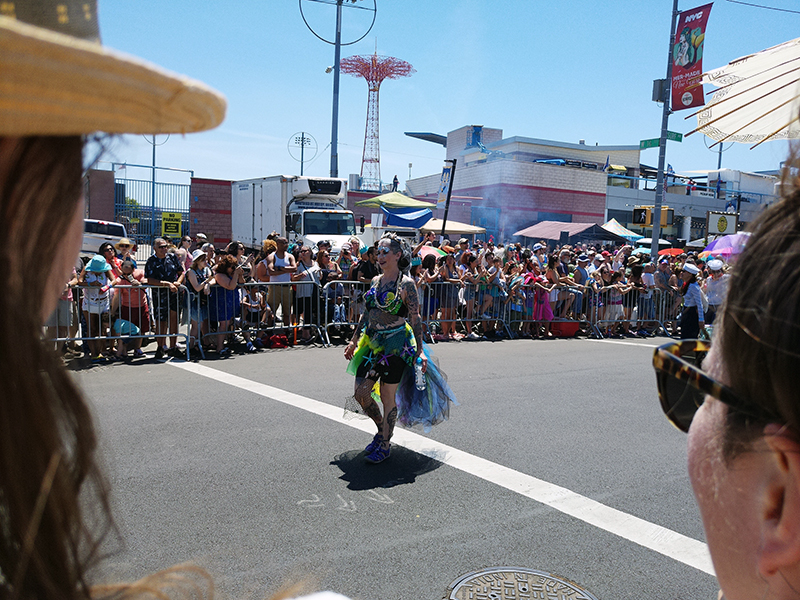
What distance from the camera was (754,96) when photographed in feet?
11.1

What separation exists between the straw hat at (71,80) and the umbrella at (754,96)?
3.42 meters

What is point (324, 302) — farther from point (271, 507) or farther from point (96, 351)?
point (271, 507)

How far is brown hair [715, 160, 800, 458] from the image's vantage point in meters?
0.74

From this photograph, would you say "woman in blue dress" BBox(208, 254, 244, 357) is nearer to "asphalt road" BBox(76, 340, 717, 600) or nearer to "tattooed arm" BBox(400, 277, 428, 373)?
"asphalt road" BBox(76, 340, 717, 600)

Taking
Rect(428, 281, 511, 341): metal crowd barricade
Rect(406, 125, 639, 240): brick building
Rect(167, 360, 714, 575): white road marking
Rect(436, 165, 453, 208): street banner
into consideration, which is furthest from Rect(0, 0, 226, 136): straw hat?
Rect(406, 125, 639, 240): brick building

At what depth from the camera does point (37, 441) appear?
2.07 feet

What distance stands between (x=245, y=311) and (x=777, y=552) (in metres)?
10.2

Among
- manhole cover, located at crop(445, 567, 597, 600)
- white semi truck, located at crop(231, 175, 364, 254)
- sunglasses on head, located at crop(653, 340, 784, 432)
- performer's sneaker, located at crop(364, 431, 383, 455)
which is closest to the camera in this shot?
sunglasses on head, located at crop(653, 340, 784, 432)

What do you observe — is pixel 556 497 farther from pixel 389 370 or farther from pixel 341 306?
pixel 341 306

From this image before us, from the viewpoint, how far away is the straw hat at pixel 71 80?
510 millimetres

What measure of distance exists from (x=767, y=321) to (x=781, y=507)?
293 mm

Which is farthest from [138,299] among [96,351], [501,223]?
[501,223]

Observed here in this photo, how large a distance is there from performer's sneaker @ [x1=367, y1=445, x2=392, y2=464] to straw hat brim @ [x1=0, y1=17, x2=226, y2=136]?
187 inches

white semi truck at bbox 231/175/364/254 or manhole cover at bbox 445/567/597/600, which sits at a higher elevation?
white semi truck at bbox 231/175/364/254
